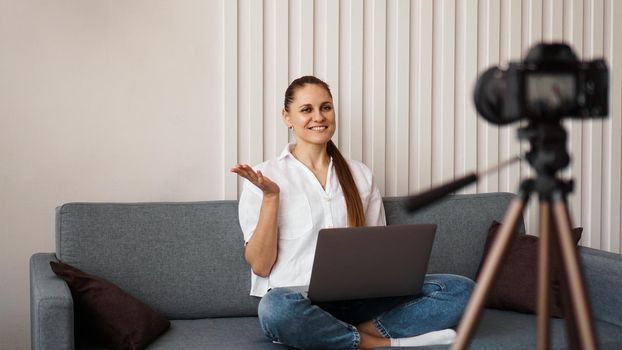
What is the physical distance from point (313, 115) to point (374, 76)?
24.7 inches

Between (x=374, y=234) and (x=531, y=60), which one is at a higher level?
(x=531, y=60)

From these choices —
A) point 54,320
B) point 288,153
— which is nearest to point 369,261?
point 288,153

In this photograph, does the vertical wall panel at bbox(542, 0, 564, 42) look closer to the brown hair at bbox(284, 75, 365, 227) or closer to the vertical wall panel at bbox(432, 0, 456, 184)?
the vertical wall panel at bbox(432, 0, 456, 184)

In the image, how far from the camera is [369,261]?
8.76 feet

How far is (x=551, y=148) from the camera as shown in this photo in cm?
144

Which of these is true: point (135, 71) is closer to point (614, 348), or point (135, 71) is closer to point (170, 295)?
point (170, 295)

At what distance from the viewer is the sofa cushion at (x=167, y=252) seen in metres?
2.95

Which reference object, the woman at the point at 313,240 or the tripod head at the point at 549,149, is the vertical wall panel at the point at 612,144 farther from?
the tripod head at the point at 549,149

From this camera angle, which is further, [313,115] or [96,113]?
[96,113]

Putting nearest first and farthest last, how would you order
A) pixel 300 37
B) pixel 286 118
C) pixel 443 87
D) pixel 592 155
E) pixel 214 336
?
1. pixel 214 336
2. pixel 286 118
3. pixel 300 37
4. pixel 443 87
5. pixel 592 155

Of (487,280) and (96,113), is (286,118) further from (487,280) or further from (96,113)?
(487,280)

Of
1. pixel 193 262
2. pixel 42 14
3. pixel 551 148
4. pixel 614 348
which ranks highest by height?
pixel 42 14

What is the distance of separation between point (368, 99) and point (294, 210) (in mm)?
798

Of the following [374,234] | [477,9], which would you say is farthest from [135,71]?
[477,9]
